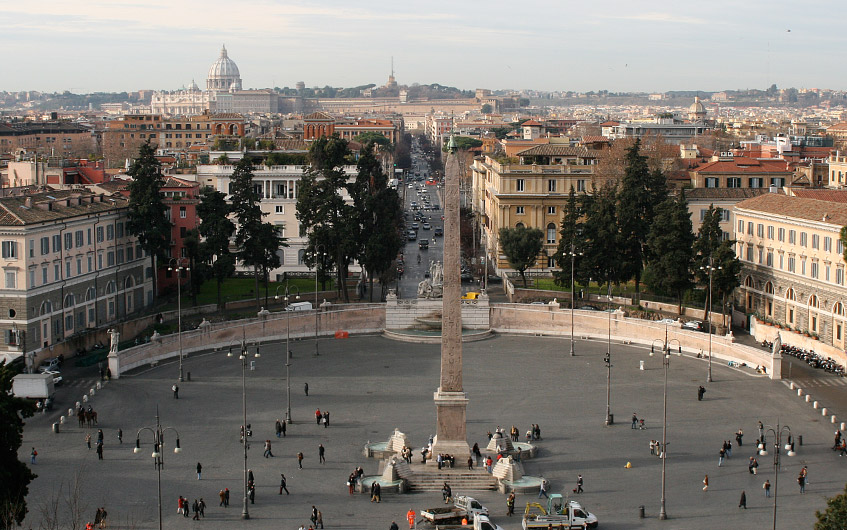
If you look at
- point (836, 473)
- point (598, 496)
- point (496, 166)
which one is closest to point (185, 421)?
point (598, 496)

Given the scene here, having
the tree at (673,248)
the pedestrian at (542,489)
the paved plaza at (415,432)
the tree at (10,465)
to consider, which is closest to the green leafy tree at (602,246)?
the tree at (673,248)

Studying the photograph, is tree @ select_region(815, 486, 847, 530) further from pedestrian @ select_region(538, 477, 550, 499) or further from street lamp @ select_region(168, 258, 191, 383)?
street lamp @ select_region(168, 258, 191, 383)

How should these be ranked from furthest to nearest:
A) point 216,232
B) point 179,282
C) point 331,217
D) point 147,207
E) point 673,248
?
1. point 331,217
2. point 216,232
3. point 673,248
4. point 147,207
5. point 179,282

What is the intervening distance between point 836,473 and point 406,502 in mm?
→ 14940

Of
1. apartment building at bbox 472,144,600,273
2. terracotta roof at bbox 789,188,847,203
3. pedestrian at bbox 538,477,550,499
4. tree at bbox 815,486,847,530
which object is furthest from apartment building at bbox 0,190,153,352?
terracotta roof at bbox 789,188,847,203

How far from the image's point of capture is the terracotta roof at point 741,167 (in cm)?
8969

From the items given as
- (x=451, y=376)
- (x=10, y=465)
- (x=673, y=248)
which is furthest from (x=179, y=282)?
(x=10, y=465)

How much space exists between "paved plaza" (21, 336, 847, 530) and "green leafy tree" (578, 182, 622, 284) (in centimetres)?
912

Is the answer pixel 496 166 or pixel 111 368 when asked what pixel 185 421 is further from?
pixel 496 166

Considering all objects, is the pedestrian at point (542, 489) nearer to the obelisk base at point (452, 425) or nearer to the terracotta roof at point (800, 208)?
the obelisk base at point (452, 425)

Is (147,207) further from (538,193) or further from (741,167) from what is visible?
(741,167)

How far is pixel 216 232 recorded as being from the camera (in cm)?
7025

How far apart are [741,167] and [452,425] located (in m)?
56.4

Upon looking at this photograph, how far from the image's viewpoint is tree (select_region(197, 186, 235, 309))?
6938 cm
